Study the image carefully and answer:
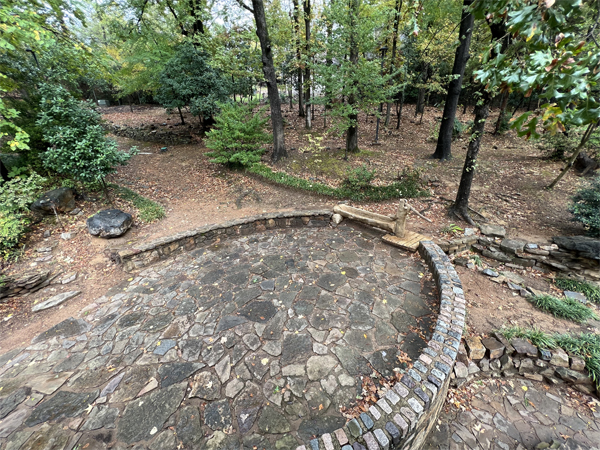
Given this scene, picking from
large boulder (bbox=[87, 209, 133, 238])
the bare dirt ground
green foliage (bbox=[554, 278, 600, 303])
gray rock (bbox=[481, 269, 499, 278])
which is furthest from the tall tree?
green foliage (bbox=[554, 278, 600, 303])

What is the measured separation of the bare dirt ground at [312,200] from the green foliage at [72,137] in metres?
1.20

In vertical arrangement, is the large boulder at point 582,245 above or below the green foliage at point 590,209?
below

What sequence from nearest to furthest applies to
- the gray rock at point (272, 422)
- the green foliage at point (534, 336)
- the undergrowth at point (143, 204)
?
the gray rock at point (272, 422), the green foliage at point (534, 336), the undergrowth at point (143, 204)

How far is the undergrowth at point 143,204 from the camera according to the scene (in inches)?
266

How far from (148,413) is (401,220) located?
201 inches

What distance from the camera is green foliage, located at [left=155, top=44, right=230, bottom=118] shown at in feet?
34.7

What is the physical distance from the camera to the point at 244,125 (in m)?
8.70

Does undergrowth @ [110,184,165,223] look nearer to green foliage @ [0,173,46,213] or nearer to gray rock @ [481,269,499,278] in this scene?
green foliage @ [0,173,46,213]

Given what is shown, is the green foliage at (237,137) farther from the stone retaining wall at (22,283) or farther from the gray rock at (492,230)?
the gray rock at (492,230)

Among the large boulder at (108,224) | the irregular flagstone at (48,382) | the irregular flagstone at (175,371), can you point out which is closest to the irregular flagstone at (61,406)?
the irregular flagstone at (48,382)

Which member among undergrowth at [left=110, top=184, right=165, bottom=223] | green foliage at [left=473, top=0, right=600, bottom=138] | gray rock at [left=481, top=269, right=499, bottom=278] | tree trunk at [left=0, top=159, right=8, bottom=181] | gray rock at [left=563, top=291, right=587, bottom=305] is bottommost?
gray rock at [left=563, top=291, right=587, bottom=305]

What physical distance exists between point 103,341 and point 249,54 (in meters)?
10.4

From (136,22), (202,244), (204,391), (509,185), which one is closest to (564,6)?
(204,391)

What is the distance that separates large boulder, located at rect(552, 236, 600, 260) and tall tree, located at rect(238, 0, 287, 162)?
332 inches
